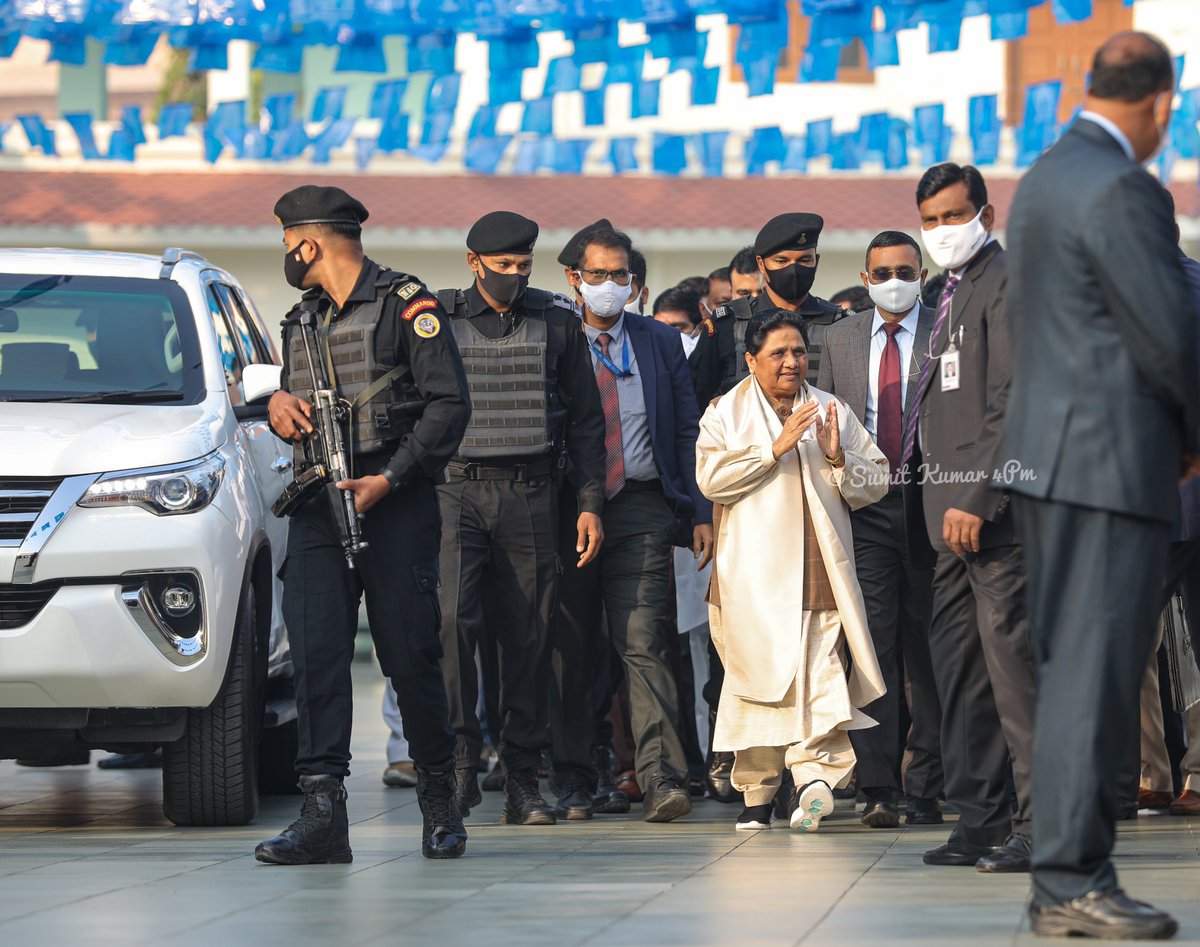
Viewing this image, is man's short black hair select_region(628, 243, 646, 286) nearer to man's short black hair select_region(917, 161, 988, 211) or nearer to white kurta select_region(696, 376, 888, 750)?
white kurta select_region(696, 376, 888, 750)

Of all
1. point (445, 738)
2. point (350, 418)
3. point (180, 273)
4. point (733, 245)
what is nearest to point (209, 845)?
point (445, 738)

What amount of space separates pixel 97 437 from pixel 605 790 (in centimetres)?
277

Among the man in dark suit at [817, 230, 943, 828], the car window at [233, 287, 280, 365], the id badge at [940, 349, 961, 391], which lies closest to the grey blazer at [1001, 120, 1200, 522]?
the id badge at [940, 349, 961, 391]

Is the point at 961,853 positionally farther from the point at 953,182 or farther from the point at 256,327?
the point at 256,327

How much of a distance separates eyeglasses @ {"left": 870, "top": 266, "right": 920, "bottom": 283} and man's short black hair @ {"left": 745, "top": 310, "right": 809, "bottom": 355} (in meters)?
0.39

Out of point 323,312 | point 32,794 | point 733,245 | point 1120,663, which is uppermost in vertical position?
point 733,245

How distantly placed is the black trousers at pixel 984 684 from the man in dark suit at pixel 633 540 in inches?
71.2

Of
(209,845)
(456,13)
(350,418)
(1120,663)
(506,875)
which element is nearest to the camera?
(1120,663)

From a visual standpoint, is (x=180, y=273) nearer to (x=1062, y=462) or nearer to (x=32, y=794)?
(x=32, y=794)

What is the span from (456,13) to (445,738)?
503 inches

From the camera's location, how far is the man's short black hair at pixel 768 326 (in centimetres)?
845

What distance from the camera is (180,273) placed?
9133 mm

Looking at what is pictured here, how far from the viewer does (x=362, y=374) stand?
706 cm

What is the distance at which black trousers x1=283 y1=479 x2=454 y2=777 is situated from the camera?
6961 mm
